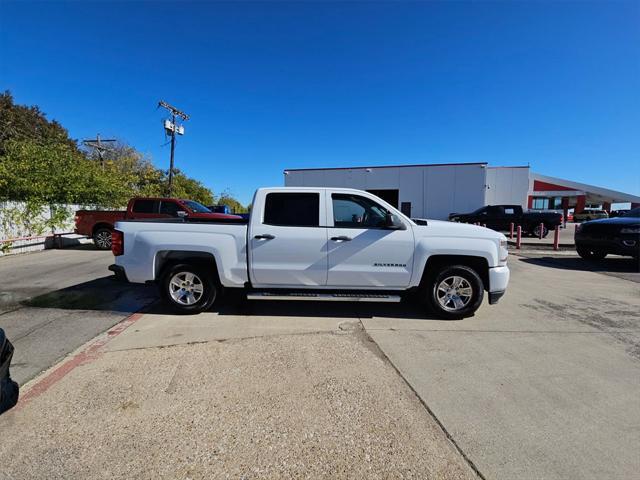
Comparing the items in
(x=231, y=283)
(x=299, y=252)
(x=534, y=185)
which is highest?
(x=534, y=185)

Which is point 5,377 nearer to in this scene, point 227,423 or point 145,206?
point 227,423

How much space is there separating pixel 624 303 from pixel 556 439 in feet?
16.7

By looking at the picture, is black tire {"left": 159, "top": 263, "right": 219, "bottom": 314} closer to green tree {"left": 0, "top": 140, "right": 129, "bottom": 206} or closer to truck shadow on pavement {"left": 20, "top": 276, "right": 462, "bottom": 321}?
truck shadow on pavement {"left": 20, "top": 276, "right": 462, "bottom": 321}

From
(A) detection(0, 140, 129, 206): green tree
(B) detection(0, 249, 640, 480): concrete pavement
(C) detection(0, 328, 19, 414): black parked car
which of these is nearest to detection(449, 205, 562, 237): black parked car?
(B) detection(0, 249, 640, 480): concrete pavement

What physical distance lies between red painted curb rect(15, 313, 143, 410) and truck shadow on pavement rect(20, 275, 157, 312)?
2.86ft

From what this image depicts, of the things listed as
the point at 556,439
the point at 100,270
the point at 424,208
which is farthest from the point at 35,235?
the point at 424,208

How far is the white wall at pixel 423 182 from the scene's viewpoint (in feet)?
86.7

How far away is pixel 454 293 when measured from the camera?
4.89 metres

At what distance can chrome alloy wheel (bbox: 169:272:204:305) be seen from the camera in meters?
4.99

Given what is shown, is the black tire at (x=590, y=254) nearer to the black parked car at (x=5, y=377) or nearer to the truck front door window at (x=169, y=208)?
the black parked car at (x=5, y=377)

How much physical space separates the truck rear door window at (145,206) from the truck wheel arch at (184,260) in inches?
319

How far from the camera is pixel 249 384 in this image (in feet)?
10.1

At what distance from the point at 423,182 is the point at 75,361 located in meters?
27.0

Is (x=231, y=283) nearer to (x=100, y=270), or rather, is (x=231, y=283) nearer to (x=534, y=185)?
(x=100, y=270)
